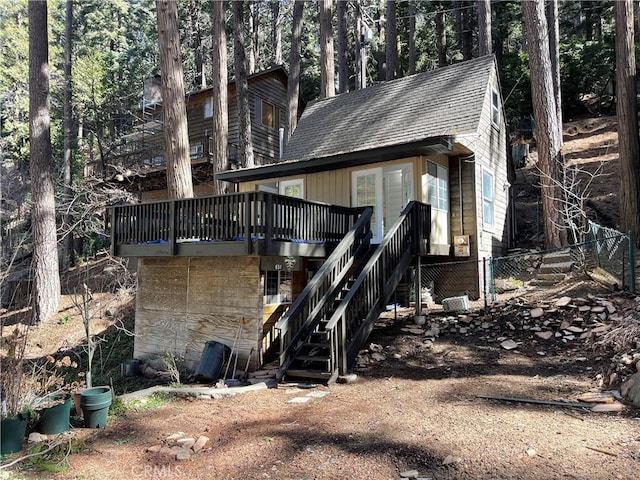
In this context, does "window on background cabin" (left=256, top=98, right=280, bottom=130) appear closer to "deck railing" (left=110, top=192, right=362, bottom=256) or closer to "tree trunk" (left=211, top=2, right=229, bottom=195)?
"tree trunk" (left=211, top=2, right=229, bottom=195)

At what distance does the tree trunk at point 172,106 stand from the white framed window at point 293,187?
328 centimetres

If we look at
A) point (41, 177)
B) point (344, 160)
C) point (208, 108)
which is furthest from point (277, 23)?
point (344, 160)

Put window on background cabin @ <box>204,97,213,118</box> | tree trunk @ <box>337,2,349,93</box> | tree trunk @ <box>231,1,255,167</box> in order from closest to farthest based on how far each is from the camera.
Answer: tree trunk @ <box>231,1,255,167</box>, window on background cabin @ <box>204,97,213,118</box>, tree trunk @ <box>337,2,349,93</box>


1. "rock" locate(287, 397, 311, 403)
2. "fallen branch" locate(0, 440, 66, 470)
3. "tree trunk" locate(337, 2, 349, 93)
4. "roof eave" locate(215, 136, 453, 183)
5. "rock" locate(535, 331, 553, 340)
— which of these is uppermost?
"tree trunk" locate(337, 2, 349, 93)

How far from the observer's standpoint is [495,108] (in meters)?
13.7

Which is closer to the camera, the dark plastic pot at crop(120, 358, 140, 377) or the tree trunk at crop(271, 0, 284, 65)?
the dark plastic pot at crop(120, 358, 140, 377)

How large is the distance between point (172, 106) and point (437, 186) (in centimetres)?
652

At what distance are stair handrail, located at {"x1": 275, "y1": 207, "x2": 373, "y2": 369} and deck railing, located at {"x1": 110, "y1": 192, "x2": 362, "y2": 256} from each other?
0.74 meters

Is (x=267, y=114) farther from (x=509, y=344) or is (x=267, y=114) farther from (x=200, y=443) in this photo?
(x=200, y=443)

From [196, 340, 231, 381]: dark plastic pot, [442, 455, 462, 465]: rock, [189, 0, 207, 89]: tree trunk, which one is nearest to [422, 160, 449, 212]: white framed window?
[196, 340, 231, 381]: dark plastic pot

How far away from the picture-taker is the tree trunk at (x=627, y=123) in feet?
37.1

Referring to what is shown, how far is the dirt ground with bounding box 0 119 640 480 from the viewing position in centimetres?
381

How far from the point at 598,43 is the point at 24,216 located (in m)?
29.5

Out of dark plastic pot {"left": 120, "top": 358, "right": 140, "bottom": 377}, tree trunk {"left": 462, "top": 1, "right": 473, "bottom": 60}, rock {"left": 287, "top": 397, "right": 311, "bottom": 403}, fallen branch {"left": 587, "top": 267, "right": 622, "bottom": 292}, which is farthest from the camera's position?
tree trunk {"left": 462, "top": 1, "right": 473, "bottom": 60}
